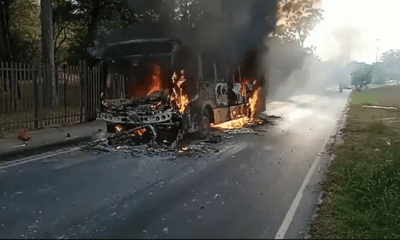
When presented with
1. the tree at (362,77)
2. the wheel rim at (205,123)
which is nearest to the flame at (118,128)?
the wheel rim at (205,123)

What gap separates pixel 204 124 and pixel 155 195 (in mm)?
6148

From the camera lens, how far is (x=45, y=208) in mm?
5191

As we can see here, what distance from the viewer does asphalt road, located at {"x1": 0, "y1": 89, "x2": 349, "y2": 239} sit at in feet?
14.8

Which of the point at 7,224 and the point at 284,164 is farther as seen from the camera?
the point at 284,164

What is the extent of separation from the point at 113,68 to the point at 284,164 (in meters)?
5.70

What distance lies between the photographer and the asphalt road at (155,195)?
14.8ft

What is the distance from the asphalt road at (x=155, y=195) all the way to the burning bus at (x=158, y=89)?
178 cm

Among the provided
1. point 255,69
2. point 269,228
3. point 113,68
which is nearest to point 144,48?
point 113,68

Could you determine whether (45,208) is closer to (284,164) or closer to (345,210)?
(345,210)

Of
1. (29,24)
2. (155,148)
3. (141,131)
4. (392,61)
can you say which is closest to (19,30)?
(29,24)

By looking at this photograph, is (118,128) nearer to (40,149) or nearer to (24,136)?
(40,149)

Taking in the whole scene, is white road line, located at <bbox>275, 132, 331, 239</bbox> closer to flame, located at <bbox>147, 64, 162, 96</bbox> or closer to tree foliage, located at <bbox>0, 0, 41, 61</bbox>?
flame, located at <bbox>147, 64, 162, 96</bbox>

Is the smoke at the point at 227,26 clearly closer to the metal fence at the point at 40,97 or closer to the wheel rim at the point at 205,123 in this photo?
the metal fence at the point at 40,97

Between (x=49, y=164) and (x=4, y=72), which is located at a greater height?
(x=4, y=72)
